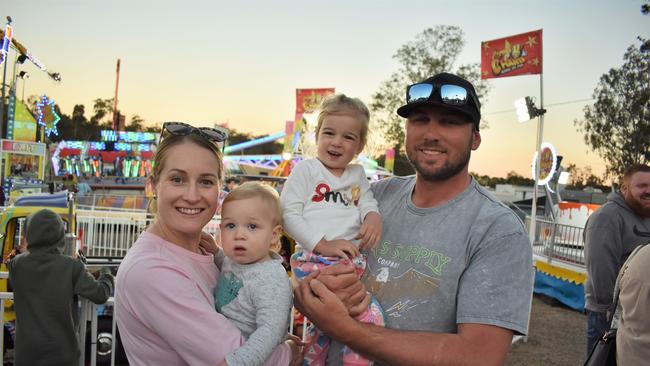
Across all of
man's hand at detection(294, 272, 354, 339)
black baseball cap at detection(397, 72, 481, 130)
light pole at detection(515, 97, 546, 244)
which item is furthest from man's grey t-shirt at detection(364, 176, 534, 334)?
light pole at detection(515, 97, 546, 244)

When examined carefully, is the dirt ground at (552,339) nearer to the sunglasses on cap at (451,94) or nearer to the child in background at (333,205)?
the child in background at (333,205)

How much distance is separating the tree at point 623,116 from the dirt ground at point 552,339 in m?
21.9

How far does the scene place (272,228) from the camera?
2.06 meters

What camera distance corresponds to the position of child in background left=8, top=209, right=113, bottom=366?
3.58m

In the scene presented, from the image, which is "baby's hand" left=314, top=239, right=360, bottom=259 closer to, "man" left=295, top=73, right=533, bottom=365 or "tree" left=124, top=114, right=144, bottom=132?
"man" left=295, top=73, right=533, bottom=365

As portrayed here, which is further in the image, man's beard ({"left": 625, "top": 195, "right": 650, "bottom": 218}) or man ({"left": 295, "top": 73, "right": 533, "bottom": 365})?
man's beard ({"left": 625, "top": 195, "right": 650, "bottom": 218})

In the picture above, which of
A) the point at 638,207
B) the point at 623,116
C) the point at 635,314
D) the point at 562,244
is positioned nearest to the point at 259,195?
the point at 635,314

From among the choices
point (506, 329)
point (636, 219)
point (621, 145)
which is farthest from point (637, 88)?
point (506, 329)

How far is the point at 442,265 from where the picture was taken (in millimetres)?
1882

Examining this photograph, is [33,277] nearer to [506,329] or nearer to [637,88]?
[506,329]

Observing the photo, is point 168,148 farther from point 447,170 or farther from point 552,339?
point 552,339

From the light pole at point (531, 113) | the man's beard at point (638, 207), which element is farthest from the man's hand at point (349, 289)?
the light pole at point (531, 113)

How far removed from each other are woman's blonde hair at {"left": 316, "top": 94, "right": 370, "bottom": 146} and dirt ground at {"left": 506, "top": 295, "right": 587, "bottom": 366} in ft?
17.0

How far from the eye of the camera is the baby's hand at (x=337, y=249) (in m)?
2.17
